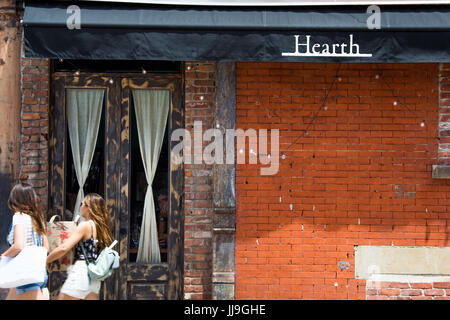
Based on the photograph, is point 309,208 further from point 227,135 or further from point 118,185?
point 118,185

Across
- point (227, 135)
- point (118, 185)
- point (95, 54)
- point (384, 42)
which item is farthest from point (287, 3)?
point (118, 185)

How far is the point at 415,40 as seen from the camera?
5.25 meters

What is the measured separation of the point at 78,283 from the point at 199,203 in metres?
1.83

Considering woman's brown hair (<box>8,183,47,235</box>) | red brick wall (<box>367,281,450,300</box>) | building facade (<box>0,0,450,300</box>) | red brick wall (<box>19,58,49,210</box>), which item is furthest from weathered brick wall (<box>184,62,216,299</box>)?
red brick wall (<box>367,281,450,300</box>)

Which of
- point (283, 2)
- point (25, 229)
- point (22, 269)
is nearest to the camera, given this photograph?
point (22, 269)

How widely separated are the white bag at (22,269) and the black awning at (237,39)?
2140mm

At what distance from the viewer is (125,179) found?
606 cm

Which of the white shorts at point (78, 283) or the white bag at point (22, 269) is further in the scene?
the white shorts at point (78, 283)

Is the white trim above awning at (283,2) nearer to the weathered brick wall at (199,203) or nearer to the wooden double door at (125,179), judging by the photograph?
the weathered brick wall at (199,203)

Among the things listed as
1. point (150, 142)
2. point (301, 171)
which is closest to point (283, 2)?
point (301, 171)

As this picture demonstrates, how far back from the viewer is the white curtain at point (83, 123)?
612 cm

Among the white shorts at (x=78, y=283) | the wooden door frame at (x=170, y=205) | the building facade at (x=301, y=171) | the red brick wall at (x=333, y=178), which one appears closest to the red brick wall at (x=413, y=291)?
the building facade at (x=301, y=171)

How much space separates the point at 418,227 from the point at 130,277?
11.5 ft

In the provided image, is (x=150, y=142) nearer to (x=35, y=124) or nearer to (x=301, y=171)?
(x=35, y=124)
